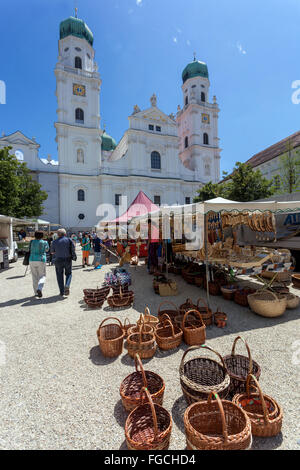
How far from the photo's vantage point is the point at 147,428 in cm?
195

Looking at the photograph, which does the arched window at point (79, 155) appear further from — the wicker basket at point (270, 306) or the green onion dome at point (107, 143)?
the wicker basket at point (270, 306)

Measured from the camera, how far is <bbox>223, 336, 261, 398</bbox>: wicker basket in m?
2.29

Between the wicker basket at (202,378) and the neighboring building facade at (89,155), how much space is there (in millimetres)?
28702

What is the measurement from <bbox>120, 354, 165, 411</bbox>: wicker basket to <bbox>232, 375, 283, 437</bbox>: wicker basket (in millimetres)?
760

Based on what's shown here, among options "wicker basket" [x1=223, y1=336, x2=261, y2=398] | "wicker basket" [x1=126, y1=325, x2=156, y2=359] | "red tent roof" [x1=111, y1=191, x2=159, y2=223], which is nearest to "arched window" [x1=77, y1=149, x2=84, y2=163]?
"red tent roof" [x1=111, y1=191, x2=159, y2=223]

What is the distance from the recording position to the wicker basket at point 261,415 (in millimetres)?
1799

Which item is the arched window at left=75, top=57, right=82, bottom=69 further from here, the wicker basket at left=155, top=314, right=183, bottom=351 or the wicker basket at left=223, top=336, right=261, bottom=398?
the wicker basket at left=223, top=336, right=261, bottom=398

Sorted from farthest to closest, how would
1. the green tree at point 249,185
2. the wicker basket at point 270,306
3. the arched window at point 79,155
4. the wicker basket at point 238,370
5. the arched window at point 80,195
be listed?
the arched window at point 79,155 < the arched window at point 80,195 < the green tree at point 249,185 < the wicker basket at point 270,306 < the wicker basket at point 238,370

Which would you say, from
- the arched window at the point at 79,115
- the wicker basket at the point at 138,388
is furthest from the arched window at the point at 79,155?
the wicker basket at the point at 138,388

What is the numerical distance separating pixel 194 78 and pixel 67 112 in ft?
80.9

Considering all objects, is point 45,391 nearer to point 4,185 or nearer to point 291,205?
point 291,205

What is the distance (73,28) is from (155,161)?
22826 millimetres

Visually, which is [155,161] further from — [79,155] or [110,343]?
[110,343]
